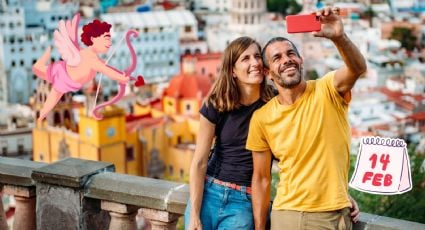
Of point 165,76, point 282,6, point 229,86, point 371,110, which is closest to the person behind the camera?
point 229,86

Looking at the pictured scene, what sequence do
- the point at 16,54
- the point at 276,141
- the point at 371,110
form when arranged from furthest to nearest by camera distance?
the point at 16,54 → the point at 371,110 → the point at 276,141

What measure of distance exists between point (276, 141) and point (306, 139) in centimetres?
12

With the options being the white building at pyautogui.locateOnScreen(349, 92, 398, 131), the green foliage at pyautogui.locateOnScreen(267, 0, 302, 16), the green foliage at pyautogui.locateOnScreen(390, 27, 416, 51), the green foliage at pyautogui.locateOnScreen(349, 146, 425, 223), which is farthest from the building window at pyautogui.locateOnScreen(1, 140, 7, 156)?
the green foliage at pyautogui.locateOnScreen(267, 0, 302, 16)

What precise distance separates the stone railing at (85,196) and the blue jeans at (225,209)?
247 mm

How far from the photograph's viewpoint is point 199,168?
2785 millimetres

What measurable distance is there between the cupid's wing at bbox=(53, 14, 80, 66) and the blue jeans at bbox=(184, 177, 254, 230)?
1377 mm

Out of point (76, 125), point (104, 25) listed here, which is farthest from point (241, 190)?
point (76, 125)

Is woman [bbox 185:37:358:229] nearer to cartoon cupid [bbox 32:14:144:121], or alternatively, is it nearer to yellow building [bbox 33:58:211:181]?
cartoon cupid [bbox 32:14:144:121]

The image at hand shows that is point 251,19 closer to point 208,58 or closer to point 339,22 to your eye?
point 208,58

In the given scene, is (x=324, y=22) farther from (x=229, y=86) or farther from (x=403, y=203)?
(x=403, y=203)

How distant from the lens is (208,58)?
1379 inches

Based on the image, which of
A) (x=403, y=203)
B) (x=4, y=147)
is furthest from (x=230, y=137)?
(x=4, y=147)

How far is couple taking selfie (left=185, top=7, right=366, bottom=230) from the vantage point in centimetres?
252

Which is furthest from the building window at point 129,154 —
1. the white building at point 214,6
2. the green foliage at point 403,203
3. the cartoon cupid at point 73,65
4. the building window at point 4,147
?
the white building at point 214,6
